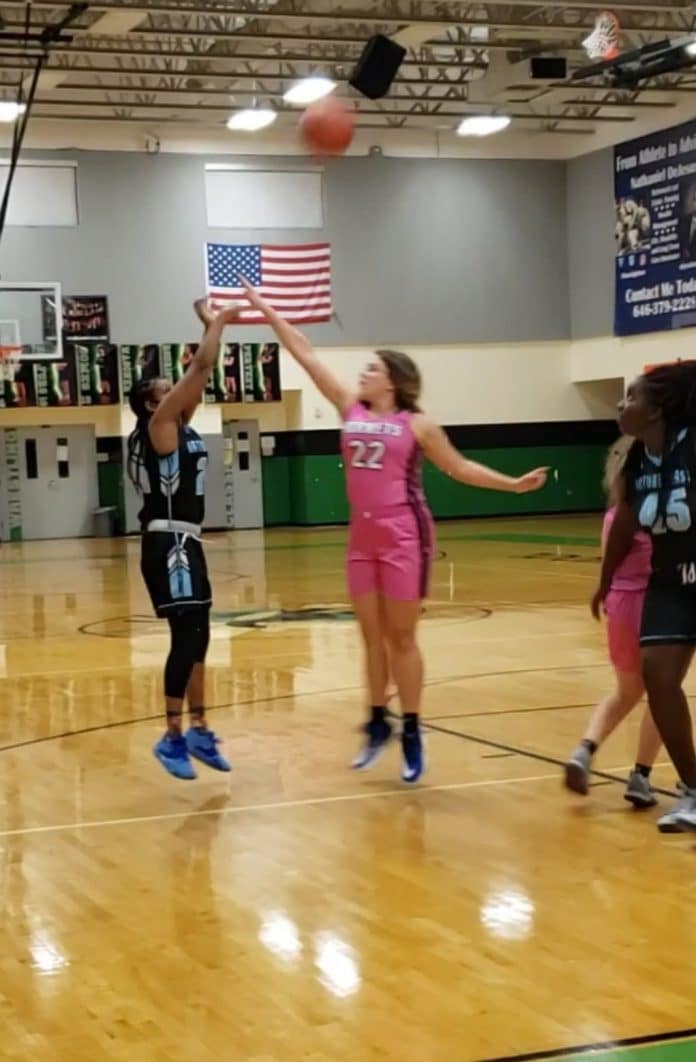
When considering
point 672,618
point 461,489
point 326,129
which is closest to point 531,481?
point 672,618

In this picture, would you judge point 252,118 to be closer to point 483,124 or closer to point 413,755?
point 483,124

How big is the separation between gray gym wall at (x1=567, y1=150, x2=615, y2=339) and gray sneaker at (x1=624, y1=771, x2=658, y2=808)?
24.6 metres

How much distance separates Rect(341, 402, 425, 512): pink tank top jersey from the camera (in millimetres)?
6832

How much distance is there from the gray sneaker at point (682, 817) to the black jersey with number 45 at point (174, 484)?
2413 mm

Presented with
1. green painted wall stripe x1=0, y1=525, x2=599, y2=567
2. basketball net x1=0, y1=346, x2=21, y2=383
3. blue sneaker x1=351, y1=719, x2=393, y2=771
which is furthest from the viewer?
basketball net x1=0, y1=346, x2=21, y2=383

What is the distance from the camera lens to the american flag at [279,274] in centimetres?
2852

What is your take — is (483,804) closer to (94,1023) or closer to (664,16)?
(94,1023)

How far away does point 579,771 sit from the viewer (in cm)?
655

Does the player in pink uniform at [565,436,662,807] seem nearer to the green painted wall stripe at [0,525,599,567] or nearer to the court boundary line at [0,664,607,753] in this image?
the court boundary line at [0,664,607,753]

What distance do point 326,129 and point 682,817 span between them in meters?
3.95

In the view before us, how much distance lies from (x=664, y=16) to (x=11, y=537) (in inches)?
555

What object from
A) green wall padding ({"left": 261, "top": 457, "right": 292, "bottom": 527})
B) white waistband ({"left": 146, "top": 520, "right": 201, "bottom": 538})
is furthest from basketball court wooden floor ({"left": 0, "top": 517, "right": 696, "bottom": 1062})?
green wall padding ({"left": 261, "top": 457, "right": 292, "bottom": 527})

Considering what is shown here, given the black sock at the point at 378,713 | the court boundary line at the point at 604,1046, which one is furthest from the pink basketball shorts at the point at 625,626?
the court boundary line at the point at 604,1046

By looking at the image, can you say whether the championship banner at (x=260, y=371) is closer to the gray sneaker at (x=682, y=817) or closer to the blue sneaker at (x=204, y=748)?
the blue sneaker at (x=204, y=748)
